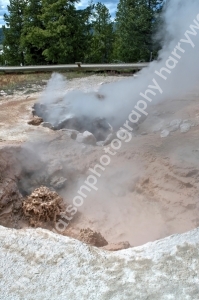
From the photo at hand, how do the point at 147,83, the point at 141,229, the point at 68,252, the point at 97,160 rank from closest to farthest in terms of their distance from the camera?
the point at 68,252 → the point at 141,229 → the point at 97,160 → the point at 147,83

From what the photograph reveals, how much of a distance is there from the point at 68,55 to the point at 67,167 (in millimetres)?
13585

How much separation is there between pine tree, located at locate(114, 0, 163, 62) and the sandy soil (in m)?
10.8

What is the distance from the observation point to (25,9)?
66.1ft

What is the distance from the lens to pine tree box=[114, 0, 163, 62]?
1731 centimetres

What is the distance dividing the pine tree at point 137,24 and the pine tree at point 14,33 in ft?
22.4

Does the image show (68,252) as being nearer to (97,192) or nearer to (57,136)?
(97,192)

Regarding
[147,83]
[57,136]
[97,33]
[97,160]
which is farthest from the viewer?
[97,33]

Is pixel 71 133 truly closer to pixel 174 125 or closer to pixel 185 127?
pixel 174 125

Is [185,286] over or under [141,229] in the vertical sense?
over

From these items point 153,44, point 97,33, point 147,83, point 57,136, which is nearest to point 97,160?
point 57,136

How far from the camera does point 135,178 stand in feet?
20.0

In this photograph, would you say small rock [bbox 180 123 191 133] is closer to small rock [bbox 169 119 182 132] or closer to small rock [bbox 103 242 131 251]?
small rock [bbox 169 119 182 132]

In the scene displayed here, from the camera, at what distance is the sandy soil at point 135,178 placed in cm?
533

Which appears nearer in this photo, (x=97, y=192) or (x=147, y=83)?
(x=97, y=192)
